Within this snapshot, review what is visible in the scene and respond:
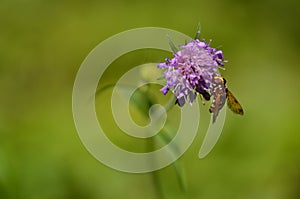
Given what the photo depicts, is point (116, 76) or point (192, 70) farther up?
point (116, 76)

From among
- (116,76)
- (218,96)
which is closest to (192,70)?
(218,96)

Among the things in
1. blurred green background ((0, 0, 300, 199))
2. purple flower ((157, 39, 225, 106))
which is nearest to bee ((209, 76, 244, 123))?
purple flower ((157, 39, 225, 106))

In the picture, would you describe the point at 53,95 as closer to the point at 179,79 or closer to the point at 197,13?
the point at 197,13

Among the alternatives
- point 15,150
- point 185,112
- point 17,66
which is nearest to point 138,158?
point 185,112

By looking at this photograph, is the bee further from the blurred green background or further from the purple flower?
the blurred green background

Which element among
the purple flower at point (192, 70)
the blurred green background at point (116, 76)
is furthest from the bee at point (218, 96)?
the blurred green background at point (116, 76)

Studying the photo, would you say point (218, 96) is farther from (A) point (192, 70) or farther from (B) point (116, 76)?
(B) point (116, 76)

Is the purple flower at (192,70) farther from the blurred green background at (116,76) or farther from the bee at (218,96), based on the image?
the blurred green background at (116,76)
